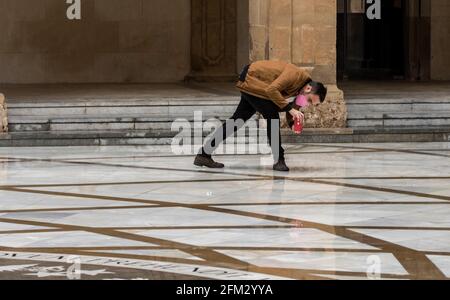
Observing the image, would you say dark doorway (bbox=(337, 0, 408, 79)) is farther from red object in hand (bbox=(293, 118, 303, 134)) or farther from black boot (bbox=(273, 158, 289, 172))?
red object in hand (bbox=(293, 118, 303, 134))

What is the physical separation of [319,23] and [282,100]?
4.99 meters

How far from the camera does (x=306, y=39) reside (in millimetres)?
17188

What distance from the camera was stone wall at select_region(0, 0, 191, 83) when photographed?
933 inches

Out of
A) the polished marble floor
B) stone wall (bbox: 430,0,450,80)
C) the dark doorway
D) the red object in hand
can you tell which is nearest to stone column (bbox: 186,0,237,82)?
the dark doorway

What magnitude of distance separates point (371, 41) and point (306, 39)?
8796 mm

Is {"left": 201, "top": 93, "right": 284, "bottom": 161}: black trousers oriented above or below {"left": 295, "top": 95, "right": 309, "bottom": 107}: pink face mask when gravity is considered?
below

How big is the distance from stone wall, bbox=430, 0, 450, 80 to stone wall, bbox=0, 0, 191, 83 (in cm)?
474

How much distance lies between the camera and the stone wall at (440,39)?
24.4 meters

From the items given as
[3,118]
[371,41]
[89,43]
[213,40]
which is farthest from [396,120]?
[371,41]

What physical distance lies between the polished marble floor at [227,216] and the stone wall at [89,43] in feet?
29.0

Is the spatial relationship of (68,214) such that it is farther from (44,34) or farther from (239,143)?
(44,34)

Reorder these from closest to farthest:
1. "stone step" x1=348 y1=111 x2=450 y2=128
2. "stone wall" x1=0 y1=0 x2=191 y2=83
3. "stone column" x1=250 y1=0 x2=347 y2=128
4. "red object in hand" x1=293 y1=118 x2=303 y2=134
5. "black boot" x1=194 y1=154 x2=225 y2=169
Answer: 1. "red object in hand" x1=293 y1=118 x2=303 y2=134
2. "black boot" x1=194 y1=154 x2=225 y2=169
3. "stone column" x1=250 y1=0 x2=347 y2=128
4. "stone step" x1=348 y1=111 x2=450 y2=128
5. "stone wall" x1=0 y1=0 x2=191 y2=83

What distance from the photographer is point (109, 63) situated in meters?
23.7

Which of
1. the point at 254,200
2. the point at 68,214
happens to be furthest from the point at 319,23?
the point at 68,214
